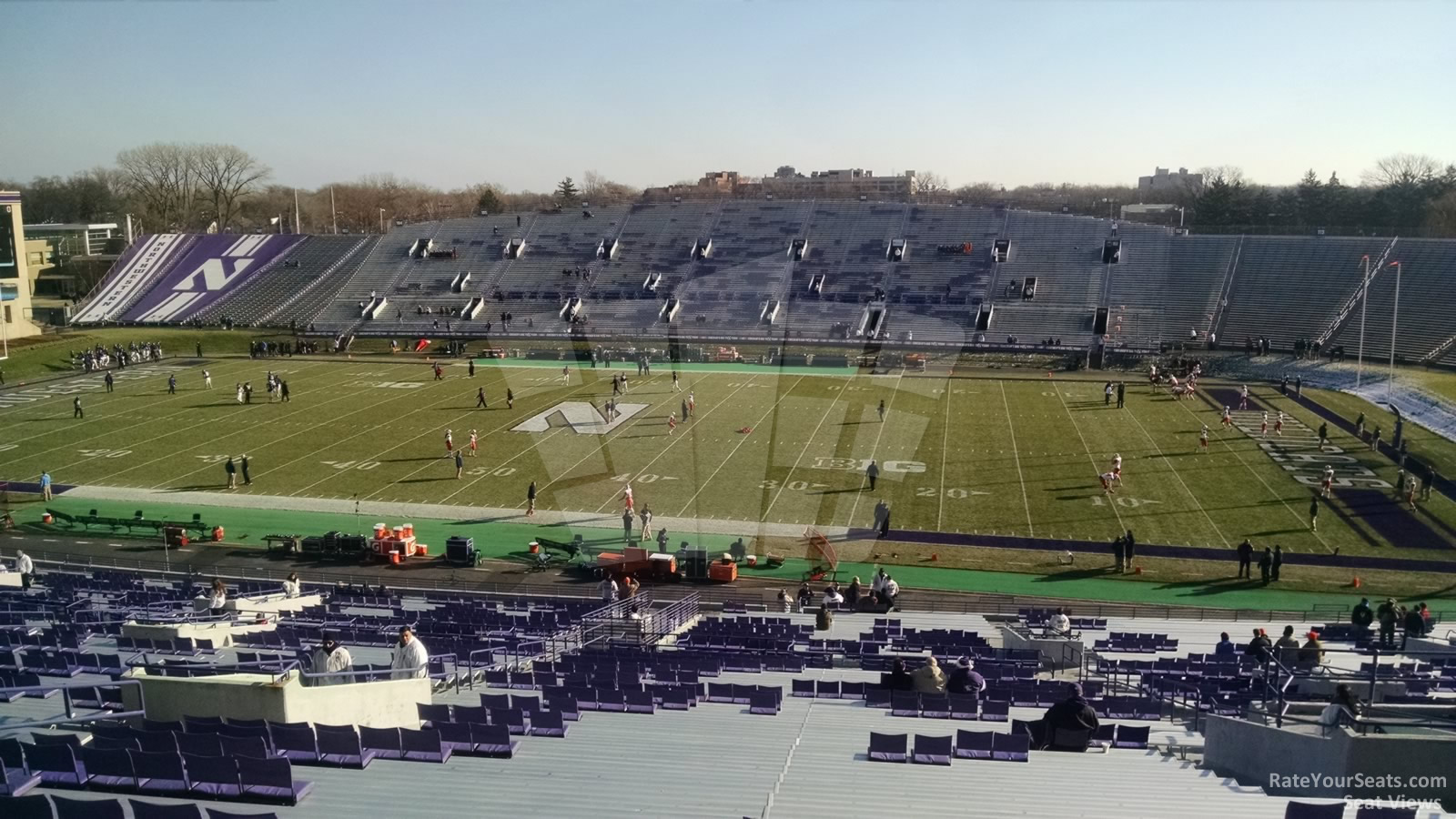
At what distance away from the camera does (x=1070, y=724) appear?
870 centimetres

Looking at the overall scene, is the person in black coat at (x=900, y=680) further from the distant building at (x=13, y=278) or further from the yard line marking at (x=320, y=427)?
the distant building at (x=13, y=278)

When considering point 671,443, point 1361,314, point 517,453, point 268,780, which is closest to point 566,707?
point 268,780

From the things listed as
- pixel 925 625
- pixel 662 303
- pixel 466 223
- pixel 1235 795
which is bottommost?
pixel 925 625

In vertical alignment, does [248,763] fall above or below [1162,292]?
below

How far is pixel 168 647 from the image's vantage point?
11781 mm

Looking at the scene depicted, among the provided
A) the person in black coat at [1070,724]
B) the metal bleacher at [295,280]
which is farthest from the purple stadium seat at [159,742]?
the metal bleacher at [295,280]

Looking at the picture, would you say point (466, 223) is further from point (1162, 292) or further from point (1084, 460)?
point (1084, 460)

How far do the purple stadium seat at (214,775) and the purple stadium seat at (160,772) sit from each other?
47 mm

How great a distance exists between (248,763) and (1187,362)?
41.4 meters

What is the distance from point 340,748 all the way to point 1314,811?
6.21 metres

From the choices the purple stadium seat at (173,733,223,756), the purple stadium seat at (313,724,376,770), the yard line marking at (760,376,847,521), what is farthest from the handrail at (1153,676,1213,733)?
the yard line marking at (760,376,847,521)

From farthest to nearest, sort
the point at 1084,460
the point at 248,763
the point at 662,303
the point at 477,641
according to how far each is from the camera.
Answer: the point at 662,303, the point at 1084,460, the point at 477,641, the point at 248,763

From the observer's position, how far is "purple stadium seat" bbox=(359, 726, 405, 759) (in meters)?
7.34

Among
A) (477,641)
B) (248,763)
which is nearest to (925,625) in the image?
(477,641)
